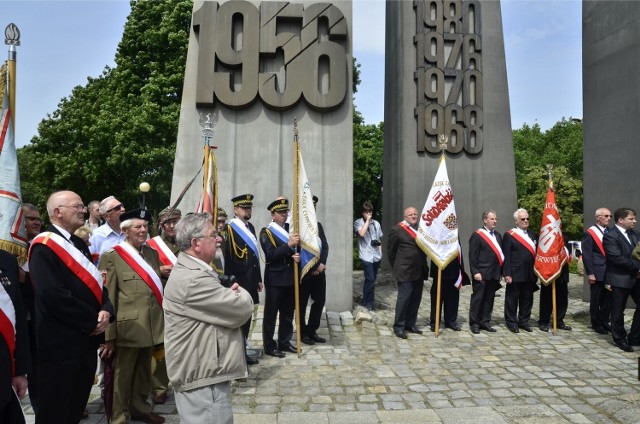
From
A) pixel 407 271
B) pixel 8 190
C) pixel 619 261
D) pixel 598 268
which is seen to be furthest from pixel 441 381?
pixel 8 190

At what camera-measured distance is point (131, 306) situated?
4.18m

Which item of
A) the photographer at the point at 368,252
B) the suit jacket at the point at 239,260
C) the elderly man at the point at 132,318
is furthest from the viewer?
the photographer at the point at 368,252

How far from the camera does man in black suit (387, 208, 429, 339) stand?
25.2 feet

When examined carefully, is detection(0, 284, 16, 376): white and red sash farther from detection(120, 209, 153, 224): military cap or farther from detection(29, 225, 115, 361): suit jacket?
detection(120, 209, 153, 224): military cap

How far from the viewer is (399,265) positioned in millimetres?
7785

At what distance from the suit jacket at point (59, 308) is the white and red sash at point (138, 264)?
0.78 meters

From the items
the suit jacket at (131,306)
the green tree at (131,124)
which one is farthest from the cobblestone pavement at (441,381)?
the green tree at (131,124)

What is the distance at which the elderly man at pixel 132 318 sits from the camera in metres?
4.10

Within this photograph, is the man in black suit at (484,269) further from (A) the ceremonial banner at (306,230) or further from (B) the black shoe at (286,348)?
(B) the black shoe at (286,348)

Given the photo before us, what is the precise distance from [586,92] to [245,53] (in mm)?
7122

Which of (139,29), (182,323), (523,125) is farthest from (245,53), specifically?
(523,125)

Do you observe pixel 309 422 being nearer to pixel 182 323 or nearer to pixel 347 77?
pixel 182 323

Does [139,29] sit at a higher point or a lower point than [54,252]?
higher

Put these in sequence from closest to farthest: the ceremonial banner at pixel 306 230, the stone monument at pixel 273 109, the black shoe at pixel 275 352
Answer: the black shoe at pixel 275 352
the ceremonial banner at pixel 306 230
the stone monument at pixel 273 109
